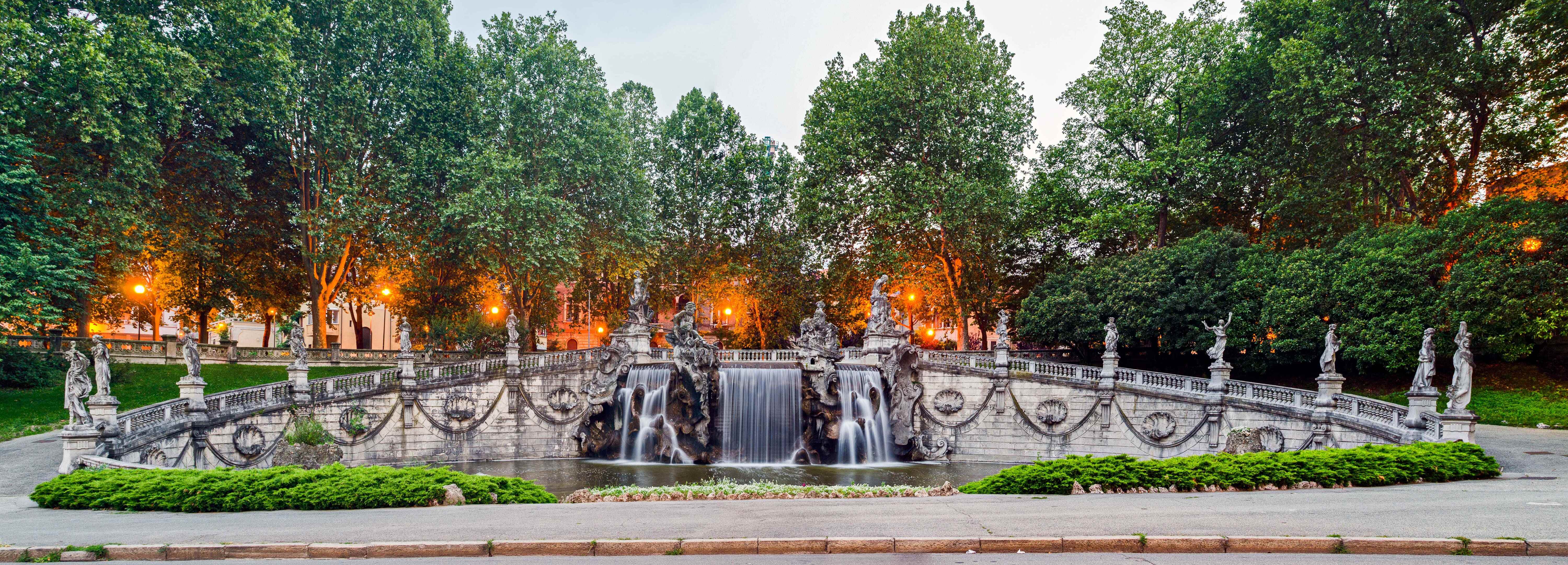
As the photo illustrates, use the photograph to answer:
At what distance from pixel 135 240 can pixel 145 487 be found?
22125 millimetres

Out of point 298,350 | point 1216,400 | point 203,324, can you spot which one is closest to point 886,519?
point 1216,400

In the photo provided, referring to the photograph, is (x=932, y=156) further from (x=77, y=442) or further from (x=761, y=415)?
(x=77, y=442)

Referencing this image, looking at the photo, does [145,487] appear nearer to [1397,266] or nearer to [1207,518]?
[1207,518]

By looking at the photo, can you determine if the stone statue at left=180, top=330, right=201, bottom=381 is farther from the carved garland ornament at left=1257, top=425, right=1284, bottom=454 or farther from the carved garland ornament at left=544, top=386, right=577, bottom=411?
the carved garland ornament at left=1257, top=425, right=1284, bottom=454

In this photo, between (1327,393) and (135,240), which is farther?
(135,240)

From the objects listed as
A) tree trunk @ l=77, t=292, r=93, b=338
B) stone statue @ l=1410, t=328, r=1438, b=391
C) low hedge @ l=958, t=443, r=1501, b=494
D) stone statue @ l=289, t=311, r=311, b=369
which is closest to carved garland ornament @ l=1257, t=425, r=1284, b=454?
stone statue @ l=1410, t=328, r=1438, b=391

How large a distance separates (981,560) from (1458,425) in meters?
15.9

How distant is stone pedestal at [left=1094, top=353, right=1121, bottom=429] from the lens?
1156 inches

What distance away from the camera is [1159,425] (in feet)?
92.9

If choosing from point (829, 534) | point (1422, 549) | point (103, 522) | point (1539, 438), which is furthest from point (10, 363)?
point (1539, 438)

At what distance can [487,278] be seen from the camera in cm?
4850

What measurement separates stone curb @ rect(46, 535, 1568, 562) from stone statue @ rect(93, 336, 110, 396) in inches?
361

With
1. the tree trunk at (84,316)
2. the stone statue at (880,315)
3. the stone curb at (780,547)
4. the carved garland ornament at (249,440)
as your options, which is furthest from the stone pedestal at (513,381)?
the stone curb at (780,547)

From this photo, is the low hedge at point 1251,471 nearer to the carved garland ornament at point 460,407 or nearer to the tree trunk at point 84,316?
the carved garland ornament at point 460,407
